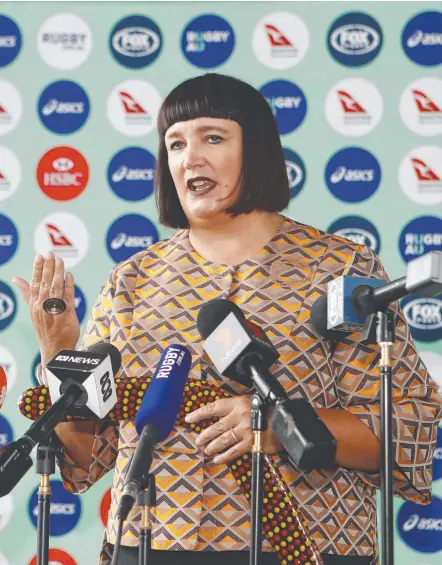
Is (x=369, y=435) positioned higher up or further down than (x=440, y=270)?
further down

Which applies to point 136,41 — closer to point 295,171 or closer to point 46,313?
point 295,171

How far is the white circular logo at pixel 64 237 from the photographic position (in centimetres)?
279

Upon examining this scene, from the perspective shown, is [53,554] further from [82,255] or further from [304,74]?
[304,74]

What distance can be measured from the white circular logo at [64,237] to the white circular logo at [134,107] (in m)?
0.30

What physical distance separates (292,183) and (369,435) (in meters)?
1.07

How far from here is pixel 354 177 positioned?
2758 millimetres

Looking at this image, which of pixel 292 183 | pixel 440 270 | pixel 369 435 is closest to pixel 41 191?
pixel 292 183

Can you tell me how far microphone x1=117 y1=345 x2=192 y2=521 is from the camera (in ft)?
4.31

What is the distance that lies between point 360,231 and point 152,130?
26.0 inches

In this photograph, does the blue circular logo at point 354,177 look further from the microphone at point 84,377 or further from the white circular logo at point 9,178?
A: the microphone at point 84,377

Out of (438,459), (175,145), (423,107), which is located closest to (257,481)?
(175,145)

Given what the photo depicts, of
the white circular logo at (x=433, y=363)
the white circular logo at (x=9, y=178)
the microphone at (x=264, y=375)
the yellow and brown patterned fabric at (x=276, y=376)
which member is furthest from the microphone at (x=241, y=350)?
the white circular logo at (x=9, y=178)

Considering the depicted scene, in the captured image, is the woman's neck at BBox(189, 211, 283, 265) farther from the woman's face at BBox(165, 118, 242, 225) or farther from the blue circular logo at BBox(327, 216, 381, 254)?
the blue circular logo at BBox(327, 216, 381, 254)

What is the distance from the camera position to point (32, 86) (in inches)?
113
